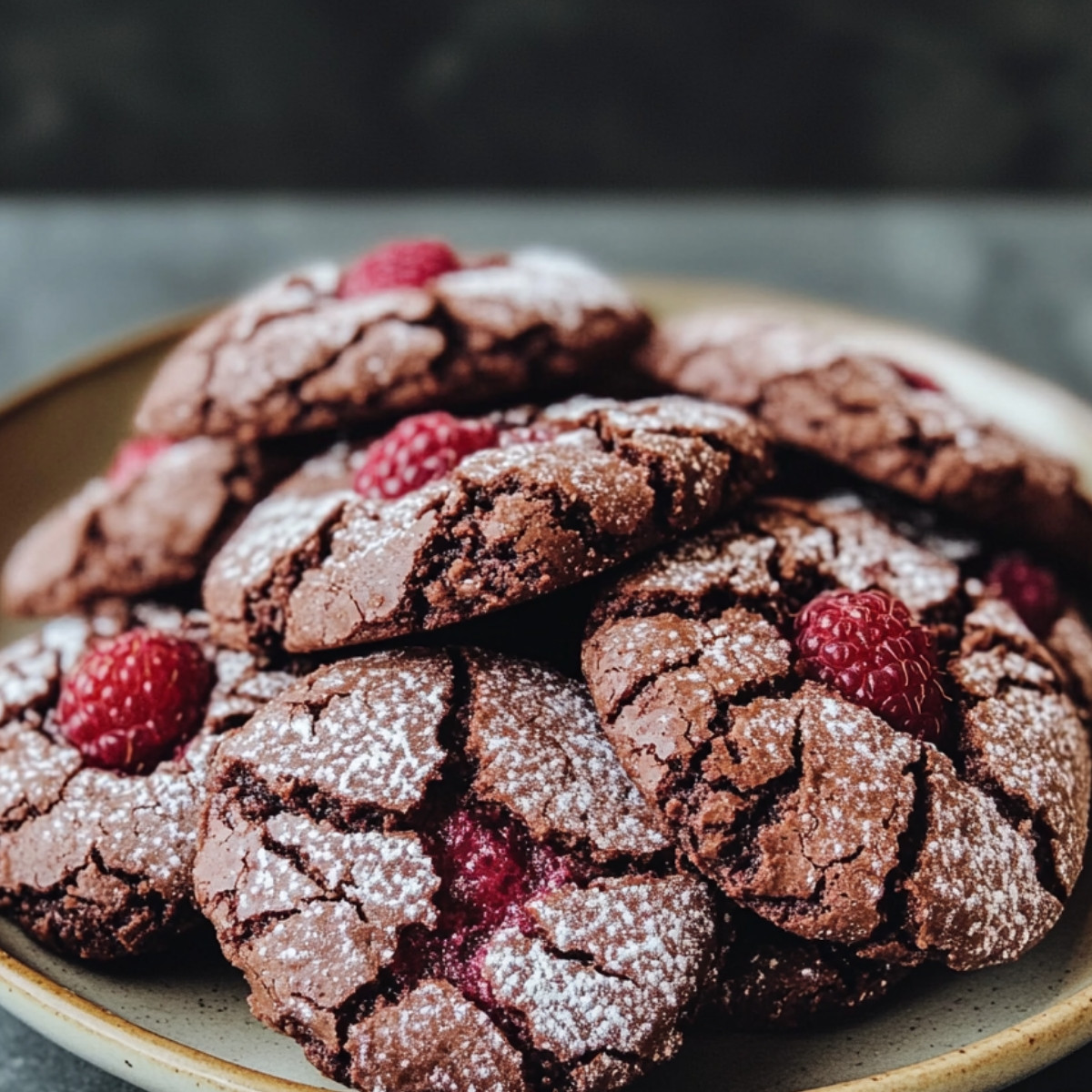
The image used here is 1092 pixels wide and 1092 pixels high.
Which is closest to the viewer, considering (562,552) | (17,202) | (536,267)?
(562,552)

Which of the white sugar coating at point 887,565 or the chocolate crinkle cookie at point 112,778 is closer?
the chocolate crinkle cookie at point 112,778

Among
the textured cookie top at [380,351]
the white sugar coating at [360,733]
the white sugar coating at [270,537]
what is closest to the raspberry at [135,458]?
the textured cookie top at [380,351]

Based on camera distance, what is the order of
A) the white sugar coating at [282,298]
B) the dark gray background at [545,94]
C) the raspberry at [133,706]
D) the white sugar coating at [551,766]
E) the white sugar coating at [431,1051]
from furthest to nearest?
the dark gray background at [545,94], the white sugar coating at [282,298], the raspberry at [133,706], the white sugar coating at [551,766], the white sugar coating at [431,1051]

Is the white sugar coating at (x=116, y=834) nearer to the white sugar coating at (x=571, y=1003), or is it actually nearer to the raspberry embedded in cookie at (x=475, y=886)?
Answer: the raspberry embedded in cookie at (x=475, y=886)

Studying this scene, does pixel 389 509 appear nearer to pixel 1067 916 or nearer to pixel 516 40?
pixel 1067 916

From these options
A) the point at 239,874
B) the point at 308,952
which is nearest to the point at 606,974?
the point at 308,952

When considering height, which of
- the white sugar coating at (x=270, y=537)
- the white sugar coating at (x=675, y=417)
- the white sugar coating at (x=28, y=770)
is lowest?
the white sugar coating at (x=28, y=770)

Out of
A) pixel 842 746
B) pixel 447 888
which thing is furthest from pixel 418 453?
pixel 842 746
